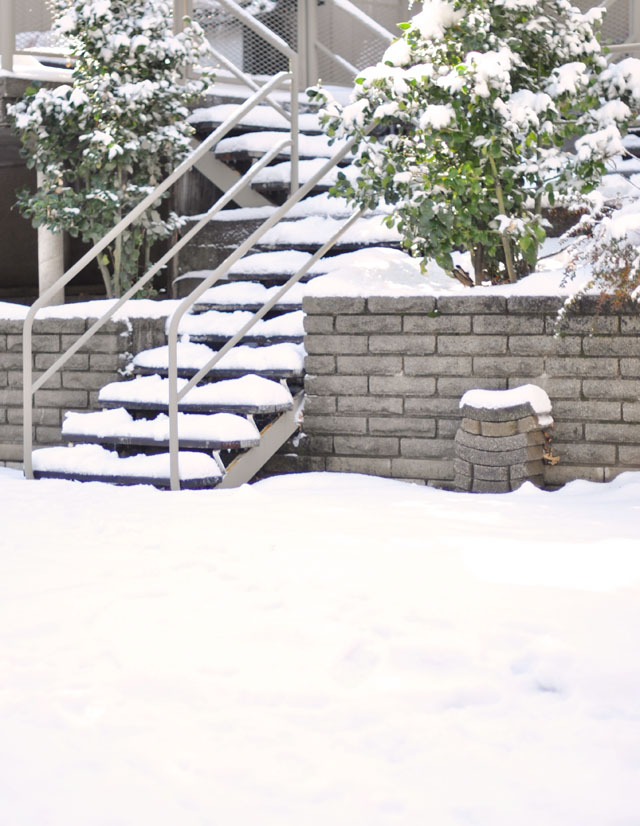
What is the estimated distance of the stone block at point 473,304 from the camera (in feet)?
14.7

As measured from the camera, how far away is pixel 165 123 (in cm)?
621

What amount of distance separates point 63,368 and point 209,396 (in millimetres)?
988

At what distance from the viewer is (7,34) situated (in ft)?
20.3

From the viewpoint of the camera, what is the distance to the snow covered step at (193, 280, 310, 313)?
541 cm

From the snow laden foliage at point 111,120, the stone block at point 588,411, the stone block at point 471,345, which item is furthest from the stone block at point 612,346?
the snow laden foliage at point 111,120

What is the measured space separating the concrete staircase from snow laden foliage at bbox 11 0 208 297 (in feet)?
1.58

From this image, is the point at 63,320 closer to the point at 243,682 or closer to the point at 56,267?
the point at 56,267

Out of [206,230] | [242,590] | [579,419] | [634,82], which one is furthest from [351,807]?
[206,230]

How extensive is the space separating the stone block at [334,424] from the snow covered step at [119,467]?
54cm

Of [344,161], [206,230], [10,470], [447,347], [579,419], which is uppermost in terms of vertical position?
[344,161]

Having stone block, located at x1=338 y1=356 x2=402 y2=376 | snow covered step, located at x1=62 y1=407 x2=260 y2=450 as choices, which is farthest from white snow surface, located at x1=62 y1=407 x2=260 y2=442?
stone block, located at x1=338 y1=356 x2=402 y2=376

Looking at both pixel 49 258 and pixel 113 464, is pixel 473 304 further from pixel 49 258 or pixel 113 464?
pixel 49 258

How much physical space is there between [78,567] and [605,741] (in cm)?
187

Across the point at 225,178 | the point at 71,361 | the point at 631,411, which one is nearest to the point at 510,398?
the point at 631,411
